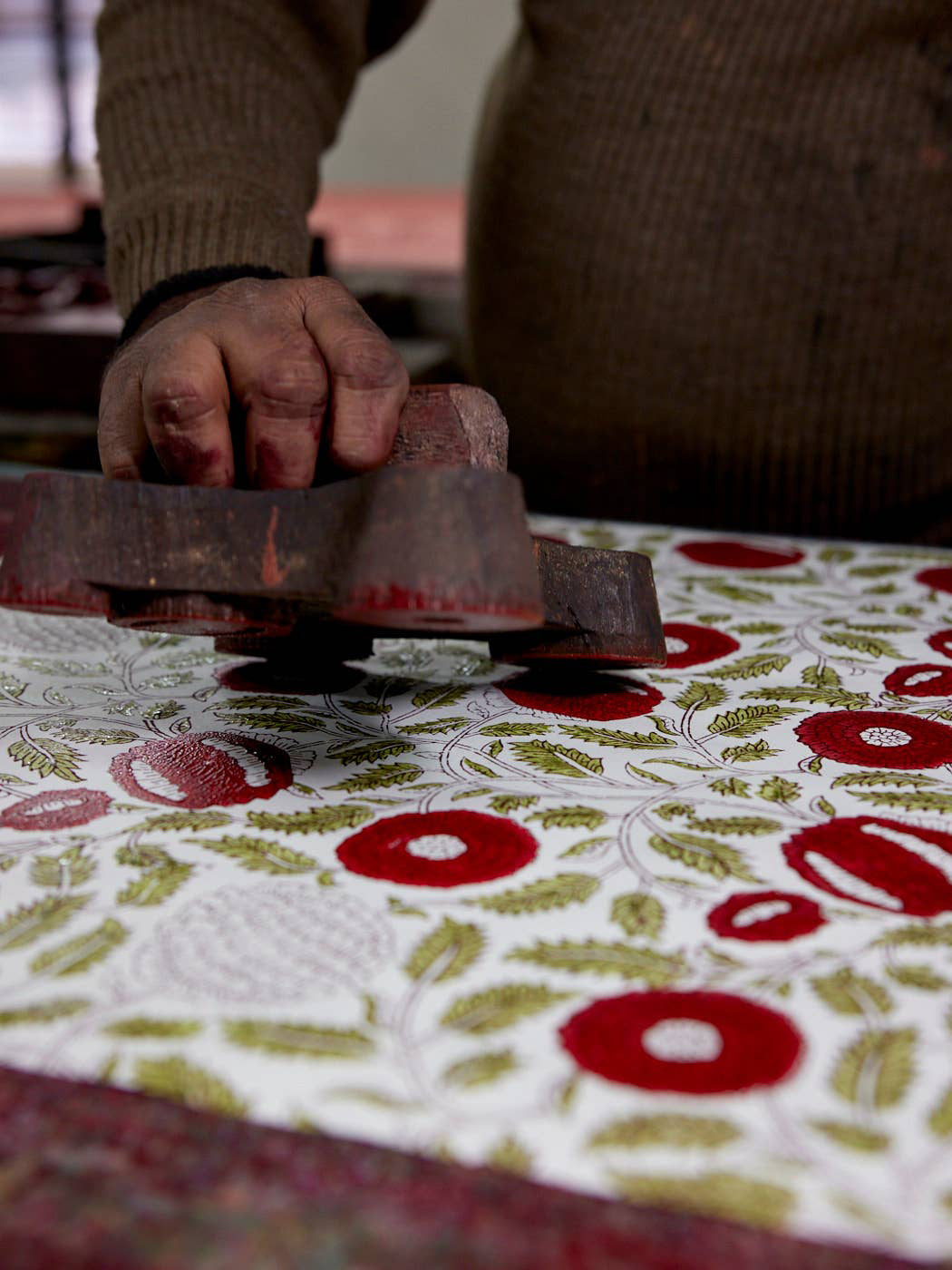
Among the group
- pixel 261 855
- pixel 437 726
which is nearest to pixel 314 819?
pixel 261 855

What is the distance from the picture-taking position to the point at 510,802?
61 cm

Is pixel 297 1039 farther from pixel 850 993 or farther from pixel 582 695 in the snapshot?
pixel 582 695

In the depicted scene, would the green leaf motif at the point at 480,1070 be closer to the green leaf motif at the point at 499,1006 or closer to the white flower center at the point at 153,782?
the green leaf motif at the point at 499,1006

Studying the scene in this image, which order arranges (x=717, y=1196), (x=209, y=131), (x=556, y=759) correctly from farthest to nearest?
(x=209, y=131)
(x=556, y=759)
(x=717, y=1196)

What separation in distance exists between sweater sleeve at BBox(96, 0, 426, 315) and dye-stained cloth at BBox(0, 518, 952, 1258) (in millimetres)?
A: 325

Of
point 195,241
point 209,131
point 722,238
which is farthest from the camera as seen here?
point 722,238

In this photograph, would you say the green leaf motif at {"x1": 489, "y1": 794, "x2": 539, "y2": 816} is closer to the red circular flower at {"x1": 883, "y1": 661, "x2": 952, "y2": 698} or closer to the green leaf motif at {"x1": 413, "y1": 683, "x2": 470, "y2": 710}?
the green leaf motif at {"x1": 413, "y1": 683, "x2": 470, "y2": 710}

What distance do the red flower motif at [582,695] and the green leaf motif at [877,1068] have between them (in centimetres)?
32

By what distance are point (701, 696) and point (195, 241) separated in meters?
0.51

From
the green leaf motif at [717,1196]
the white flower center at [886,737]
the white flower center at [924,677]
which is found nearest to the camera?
the green leaf motif at [717,1196]

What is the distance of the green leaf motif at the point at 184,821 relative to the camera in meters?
0.57

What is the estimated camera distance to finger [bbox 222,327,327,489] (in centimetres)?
60

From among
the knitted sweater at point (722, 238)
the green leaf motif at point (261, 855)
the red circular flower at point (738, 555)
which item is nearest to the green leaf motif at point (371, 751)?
the green leaf motif at point (261, 855)

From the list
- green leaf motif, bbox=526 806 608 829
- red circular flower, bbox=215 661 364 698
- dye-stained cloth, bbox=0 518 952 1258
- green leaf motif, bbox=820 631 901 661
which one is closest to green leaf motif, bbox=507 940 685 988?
dye-stained cloth, bbox=0 518 952 1258
